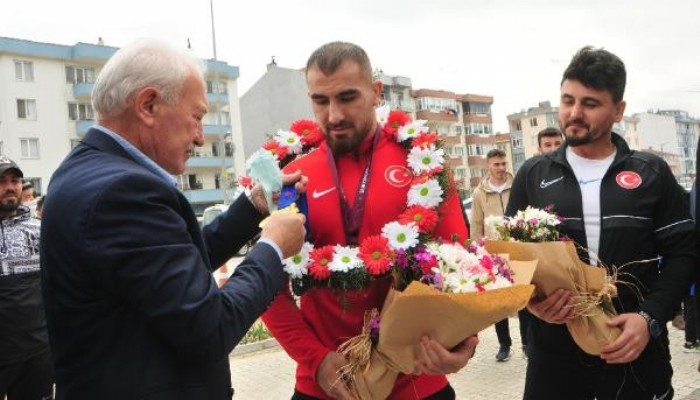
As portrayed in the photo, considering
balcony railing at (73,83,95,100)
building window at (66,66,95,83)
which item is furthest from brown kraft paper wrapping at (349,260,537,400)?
building window at (66,66,95,83)

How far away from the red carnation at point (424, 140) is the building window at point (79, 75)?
1686 inches

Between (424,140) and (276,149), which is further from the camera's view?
(276,149)

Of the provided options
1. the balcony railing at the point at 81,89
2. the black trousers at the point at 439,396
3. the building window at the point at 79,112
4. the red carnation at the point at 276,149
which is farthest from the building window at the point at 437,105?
the black trousers at the point at 439,396

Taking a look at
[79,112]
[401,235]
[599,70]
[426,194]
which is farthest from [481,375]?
[79,112]

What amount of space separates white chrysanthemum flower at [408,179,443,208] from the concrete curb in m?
5.85

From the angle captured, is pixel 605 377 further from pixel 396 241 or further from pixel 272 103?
pixel 272 103

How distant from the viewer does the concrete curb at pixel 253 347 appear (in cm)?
778

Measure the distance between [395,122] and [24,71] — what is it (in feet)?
138

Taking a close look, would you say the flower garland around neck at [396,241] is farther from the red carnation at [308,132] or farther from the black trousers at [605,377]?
the black trousers at [605,377]

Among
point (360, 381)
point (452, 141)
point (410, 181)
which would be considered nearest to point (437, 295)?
point (360, 381)

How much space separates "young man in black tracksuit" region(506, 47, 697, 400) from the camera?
2.69 meters

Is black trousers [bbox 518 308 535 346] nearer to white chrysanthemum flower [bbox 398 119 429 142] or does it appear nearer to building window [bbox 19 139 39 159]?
white chrysanthemum flower [bbox 398 119 429 142]

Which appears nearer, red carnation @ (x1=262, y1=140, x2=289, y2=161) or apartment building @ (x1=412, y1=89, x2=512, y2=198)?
red carnation @ (x1=262, y1=140, x2=289, y2=161)

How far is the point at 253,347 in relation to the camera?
7945 millimetres
